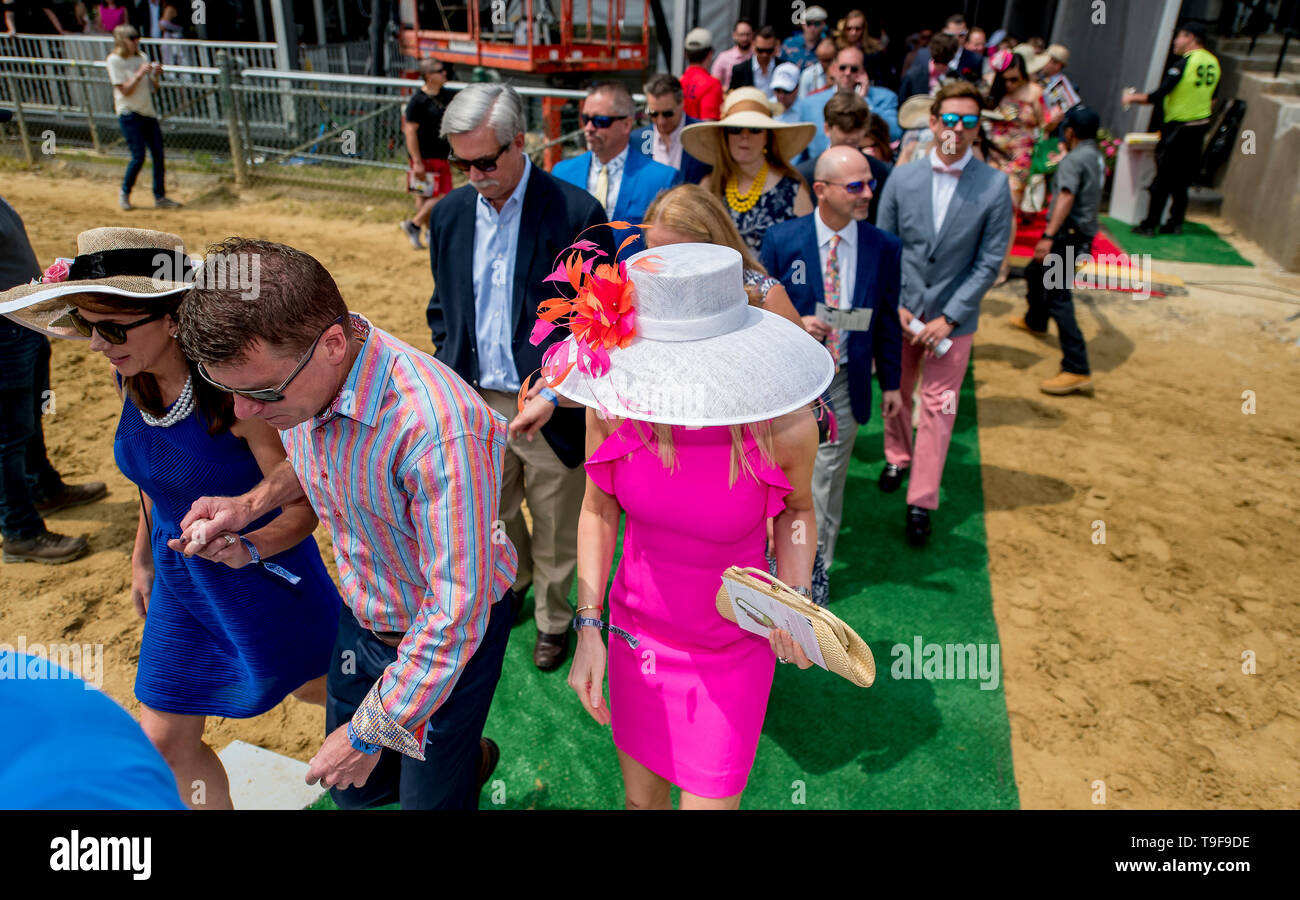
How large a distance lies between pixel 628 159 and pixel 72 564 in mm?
3864

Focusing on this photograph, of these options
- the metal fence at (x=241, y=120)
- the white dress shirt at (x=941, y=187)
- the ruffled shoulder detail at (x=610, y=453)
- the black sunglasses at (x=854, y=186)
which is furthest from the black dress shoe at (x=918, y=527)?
the metal fence at (x=241, y=120)

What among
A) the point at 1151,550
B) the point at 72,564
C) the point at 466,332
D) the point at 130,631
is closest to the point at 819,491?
the point at 466,332

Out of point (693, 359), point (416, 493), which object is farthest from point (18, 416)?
point (693, 359)

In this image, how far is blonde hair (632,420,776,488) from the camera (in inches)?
92.4

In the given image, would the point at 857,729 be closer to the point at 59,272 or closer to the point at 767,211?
the point at 767,211

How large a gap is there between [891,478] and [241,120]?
11096mm

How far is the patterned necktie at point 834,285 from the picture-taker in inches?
162

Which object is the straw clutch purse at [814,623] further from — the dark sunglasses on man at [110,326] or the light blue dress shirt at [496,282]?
the light blue dress shirt at [496,282]

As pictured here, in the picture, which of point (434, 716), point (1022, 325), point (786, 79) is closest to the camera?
point (434, 716)

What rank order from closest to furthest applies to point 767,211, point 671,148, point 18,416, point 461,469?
point 461,469
point 18,416
point 767,211
point 671,148

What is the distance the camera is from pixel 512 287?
3717 millimetres

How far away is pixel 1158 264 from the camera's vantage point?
10031 millimetres

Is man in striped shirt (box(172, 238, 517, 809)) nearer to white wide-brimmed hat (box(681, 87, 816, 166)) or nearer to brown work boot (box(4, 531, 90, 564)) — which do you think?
brown work boot (box(4, 531, 90, 564))

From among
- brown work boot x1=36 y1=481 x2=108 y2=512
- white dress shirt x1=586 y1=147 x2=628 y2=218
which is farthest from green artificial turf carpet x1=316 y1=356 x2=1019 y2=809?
brown work boot x1=36 y1=481 x2=108 y2=512
